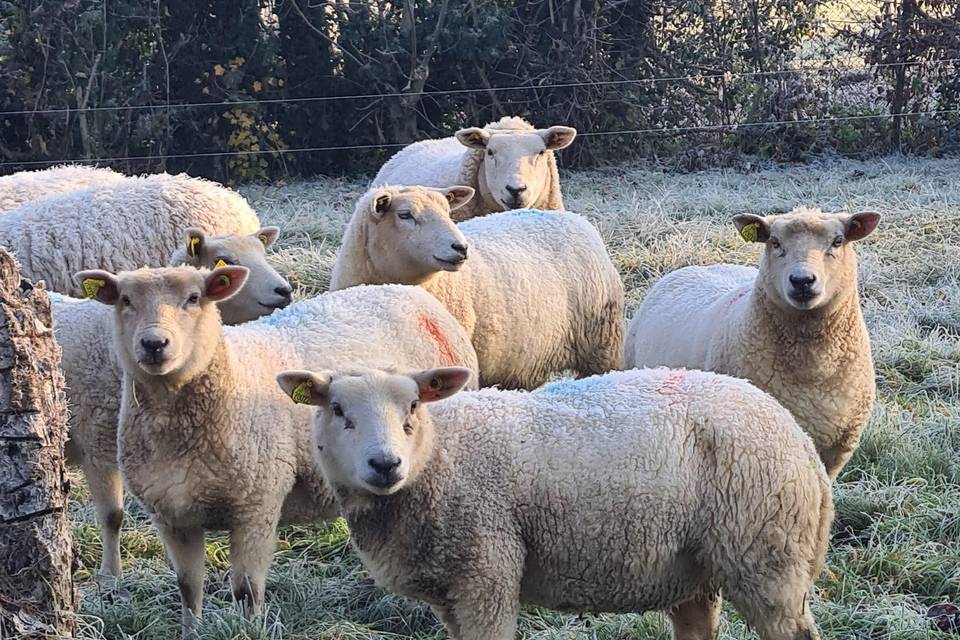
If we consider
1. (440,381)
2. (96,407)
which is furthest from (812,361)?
(96,407)

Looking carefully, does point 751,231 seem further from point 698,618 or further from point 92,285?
point 92,285

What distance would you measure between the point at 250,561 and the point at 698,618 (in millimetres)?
1428

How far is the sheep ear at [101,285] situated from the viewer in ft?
12.7

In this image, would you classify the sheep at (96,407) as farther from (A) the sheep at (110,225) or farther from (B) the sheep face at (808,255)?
(B) the sheep face at (808,255)

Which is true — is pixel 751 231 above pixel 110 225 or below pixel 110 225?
above

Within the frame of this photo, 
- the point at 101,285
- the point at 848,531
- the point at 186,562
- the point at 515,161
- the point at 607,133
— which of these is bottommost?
the point at 607,133

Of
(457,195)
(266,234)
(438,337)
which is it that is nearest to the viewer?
(438,337)

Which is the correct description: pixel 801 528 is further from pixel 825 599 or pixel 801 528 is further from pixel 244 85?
pixel 244 85

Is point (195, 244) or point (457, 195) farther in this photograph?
point (457, 195)

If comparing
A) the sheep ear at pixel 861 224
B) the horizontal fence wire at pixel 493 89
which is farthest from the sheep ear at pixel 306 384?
the horizontal fence wire at pixel 493 89

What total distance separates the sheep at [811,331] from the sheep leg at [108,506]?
92.7 inches

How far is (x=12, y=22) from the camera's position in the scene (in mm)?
12047

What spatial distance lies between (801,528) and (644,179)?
346 inches

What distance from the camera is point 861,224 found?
180 inches
